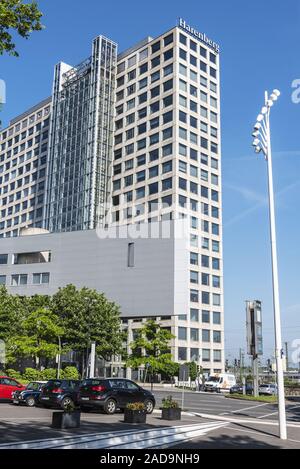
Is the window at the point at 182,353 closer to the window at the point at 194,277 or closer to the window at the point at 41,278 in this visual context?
the window at the point at 194,277

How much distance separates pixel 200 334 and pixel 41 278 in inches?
1043

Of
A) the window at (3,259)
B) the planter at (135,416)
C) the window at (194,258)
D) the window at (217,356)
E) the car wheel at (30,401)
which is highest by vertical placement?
the window at (194,258)

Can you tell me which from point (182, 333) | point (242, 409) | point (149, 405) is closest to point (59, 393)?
point (149, 405)

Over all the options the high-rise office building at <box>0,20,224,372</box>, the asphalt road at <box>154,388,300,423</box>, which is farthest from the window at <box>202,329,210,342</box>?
the asphalt road at <box>154,388,300,423</box>

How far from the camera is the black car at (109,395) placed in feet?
72.5

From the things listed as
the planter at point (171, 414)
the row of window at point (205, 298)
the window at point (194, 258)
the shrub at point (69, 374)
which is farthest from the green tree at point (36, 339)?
the window at point (194, 258)

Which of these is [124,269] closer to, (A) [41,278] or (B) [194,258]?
(A) [41,278]

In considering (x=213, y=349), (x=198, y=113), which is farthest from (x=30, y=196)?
(x=213, y=349)

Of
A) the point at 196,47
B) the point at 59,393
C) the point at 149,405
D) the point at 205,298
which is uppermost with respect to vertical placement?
the point at 196,47

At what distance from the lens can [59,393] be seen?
24062 millimetres

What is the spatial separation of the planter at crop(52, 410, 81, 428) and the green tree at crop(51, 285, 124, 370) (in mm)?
33373

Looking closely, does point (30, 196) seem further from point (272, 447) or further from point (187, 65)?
point (272, 447)

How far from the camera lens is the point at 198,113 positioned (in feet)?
290

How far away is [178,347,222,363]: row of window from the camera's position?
2901 inches
